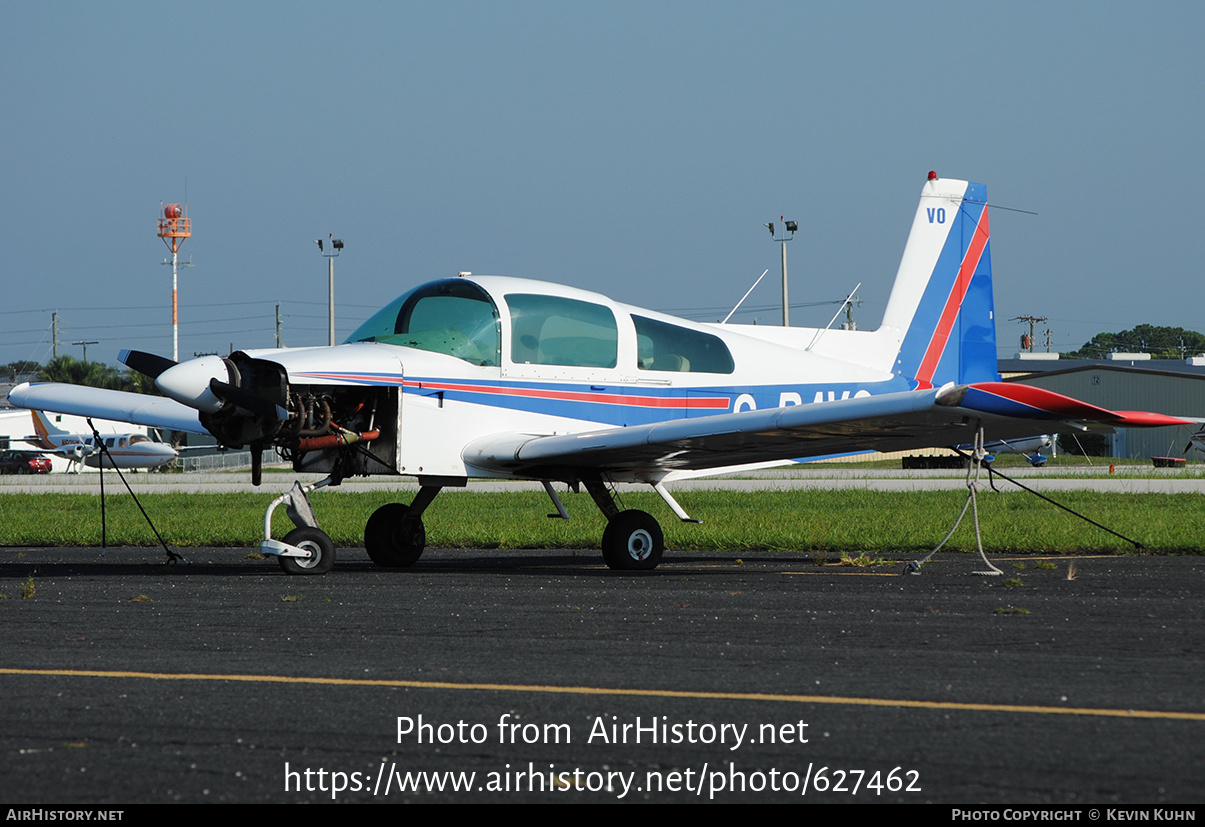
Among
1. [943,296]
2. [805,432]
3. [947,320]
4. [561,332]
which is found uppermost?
[943,296]

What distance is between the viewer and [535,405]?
11516 mm

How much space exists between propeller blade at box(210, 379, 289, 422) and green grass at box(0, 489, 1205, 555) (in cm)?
504

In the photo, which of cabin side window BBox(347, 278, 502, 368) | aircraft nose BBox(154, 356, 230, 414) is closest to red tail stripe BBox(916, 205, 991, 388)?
cabin side window BBox(347, 278, 502, 368)

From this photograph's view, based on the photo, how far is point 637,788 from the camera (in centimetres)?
369

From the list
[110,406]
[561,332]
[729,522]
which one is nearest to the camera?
[561,332]

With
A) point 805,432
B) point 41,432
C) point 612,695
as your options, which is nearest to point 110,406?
point 805,432

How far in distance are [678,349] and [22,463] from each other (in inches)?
2524

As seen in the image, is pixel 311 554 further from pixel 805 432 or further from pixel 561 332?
pixel 805 432

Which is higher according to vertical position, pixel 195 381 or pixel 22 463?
pixel 195 381

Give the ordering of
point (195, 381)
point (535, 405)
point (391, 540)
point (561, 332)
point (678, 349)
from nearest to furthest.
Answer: point (195, 381), point (535, 405), point (561, 332), point (391, 540), point (678, 349)

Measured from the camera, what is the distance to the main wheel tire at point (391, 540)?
12.0 m

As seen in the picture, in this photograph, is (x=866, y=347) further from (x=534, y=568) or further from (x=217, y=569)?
(x=217, y=569)

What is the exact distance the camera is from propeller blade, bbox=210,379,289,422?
9.79 metres

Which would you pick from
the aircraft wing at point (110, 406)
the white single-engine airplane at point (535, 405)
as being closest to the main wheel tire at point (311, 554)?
the white single-engine airplane at point (535, 405)
